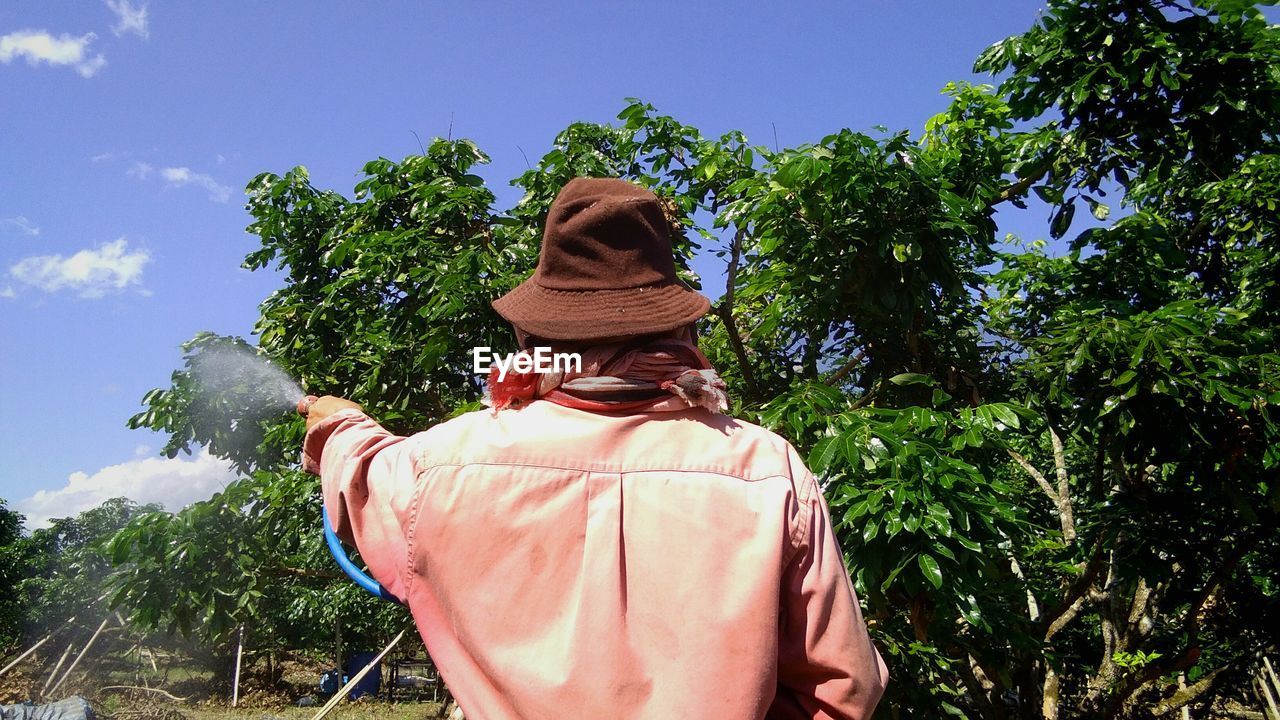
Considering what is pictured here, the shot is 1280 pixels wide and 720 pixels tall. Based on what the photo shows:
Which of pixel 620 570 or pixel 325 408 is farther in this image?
pixel 325 408

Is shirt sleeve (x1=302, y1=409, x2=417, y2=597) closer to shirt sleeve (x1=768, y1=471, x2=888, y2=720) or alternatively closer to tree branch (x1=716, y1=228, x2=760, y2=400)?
shirt sleeve (x1=768, y1=471, x2=888, y2=720)

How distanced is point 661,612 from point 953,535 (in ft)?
4.93

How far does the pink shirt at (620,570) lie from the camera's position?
104 cm

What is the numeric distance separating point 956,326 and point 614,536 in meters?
3.33

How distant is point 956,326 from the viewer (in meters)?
4.01

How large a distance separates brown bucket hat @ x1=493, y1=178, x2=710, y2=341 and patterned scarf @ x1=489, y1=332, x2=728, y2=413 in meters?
0.04

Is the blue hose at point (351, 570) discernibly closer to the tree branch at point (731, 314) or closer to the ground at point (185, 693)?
the tree branch at point (731, 314)

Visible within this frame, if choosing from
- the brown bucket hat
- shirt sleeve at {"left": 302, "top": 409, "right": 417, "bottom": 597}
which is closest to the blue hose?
shirt sleeve at {"left": 302, "top": 409, "right": 417, "bottom": 597}

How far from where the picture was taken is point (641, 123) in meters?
3.89

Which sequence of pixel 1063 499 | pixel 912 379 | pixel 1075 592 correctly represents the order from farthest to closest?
pixel 1063 499, pixel 1075 592, pixel 912 379

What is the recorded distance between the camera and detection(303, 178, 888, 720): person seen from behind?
3.44 ft

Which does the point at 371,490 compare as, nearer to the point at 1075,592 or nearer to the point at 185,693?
the point at 1075,592

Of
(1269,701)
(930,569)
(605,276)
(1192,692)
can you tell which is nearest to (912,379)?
(930,569)

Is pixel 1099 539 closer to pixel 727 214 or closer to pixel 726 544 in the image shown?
pixel 727 214
